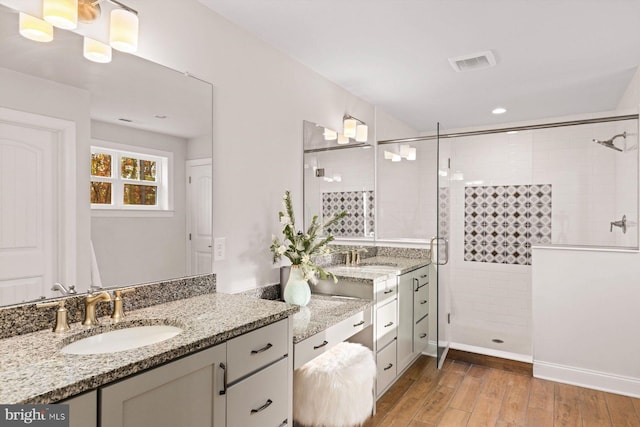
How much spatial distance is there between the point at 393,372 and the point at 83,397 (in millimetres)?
→ 2407

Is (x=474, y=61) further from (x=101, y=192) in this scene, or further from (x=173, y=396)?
(x=173, y=396)

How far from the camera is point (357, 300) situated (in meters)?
2.60

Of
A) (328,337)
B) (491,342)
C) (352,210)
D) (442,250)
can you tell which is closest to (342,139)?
(352,210)

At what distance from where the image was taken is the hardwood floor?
2514mm

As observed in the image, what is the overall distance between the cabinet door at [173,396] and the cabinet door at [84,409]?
20 mm

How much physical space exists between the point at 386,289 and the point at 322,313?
677 mm

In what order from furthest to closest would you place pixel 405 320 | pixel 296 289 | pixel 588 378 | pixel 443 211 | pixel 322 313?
pixel 443 211, pixel 405 320, pixel 588 378, pixel 296 289, pixel 322 313

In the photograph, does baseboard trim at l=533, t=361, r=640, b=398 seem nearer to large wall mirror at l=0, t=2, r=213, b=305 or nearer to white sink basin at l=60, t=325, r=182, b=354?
large wall mirror at l=0, t=2, r=213, b=305

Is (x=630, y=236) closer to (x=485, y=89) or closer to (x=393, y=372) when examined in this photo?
(x=485, y=89)

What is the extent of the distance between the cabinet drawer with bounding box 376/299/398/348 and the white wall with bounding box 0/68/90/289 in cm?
182

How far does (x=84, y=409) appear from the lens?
1.00 m

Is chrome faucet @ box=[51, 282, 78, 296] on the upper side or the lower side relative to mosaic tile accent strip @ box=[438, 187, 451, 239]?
lower

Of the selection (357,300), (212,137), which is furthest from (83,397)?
(357,300)

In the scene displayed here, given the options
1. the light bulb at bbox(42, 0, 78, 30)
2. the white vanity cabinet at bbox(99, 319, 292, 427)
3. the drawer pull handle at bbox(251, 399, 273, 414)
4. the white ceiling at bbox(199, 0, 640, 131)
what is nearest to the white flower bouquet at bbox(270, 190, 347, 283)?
the white vanity cabinet at bbox(99, 319, 292, 427)
